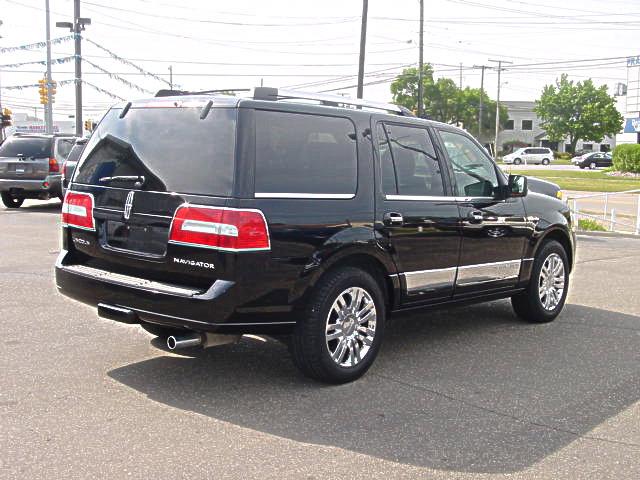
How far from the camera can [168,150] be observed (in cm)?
502

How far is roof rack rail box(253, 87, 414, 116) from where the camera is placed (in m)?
5.13

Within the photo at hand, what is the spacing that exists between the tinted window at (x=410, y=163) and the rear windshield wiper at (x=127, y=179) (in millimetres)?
1687

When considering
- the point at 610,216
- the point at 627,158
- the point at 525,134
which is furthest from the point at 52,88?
the point at 525,134

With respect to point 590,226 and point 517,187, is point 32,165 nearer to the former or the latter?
point 590,226

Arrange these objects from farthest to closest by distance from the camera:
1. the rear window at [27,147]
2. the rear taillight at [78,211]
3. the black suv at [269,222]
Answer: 1. the rear window at [27,147]
2. the rear taillight at [78,211]
3. the black suv at [269,222]

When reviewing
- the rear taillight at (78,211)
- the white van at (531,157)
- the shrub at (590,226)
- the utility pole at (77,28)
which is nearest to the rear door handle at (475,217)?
the rear taillight at (78,211)

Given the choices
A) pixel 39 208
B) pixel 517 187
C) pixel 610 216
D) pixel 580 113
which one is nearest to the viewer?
pixel 517 187

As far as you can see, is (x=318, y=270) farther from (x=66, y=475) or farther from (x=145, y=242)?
(x=66, y=475)

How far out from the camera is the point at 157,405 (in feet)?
15.7

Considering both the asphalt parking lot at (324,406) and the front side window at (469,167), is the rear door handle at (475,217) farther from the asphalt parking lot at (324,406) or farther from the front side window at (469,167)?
the asphalt parking lot at (324,406)

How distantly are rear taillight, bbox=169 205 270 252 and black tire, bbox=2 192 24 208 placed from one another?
1575 centimetres

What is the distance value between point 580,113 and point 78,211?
98342mm

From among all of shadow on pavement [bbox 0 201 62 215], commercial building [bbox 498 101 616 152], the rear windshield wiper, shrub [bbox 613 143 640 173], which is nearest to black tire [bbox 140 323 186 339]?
the rear windshield wiper

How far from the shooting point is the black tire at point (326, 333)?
5000 mm
